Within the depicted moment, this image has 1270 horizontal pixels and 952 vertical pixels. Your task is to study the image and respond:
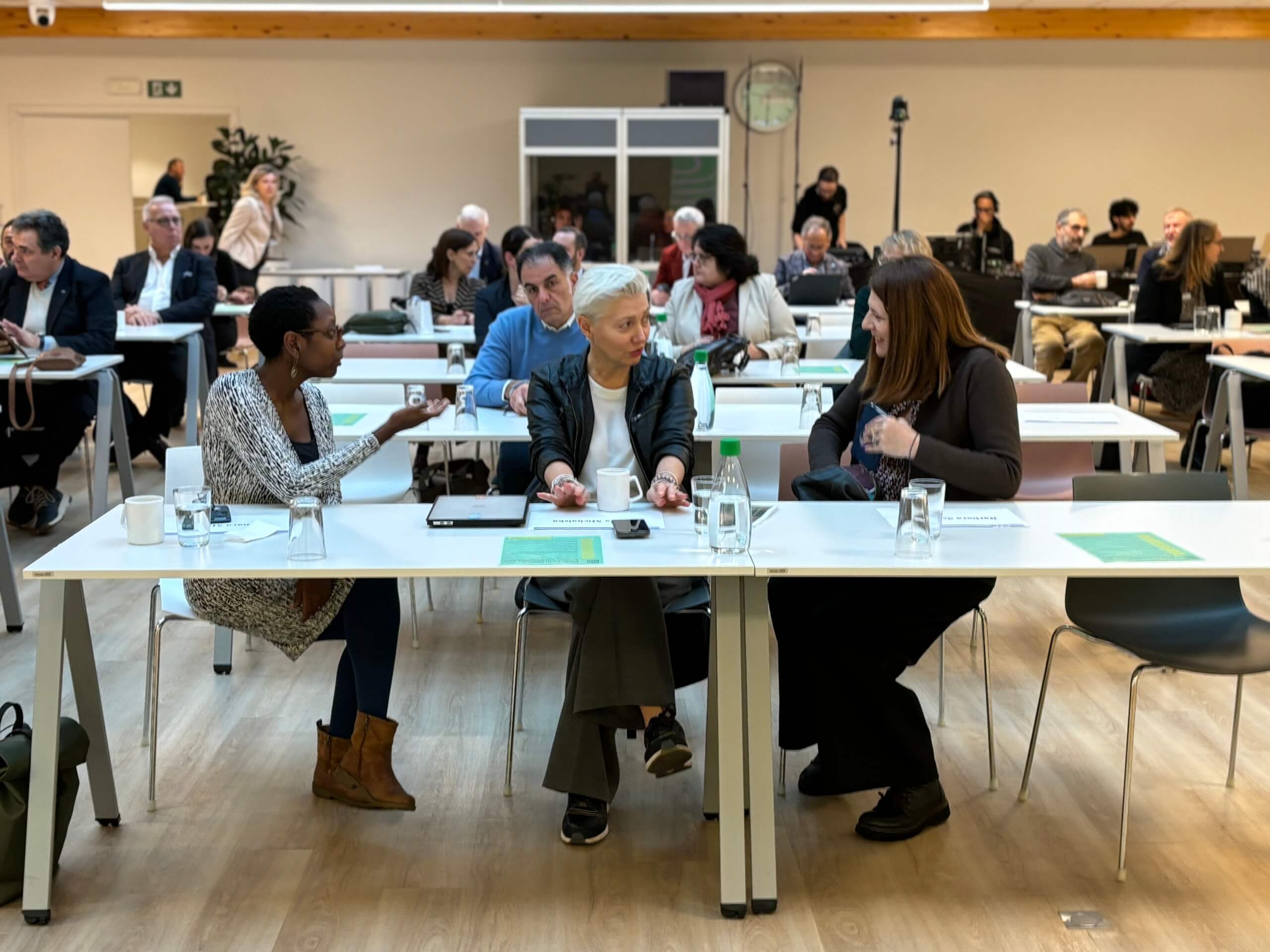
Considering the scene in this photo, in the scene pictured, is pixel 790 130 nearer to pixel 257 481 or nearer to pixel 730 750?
pixel 257 481

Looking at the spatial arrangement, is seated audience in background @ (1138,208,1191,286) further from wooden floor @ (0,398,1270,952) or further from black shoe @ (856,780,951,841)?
black shoe @ (856,780,951,841)

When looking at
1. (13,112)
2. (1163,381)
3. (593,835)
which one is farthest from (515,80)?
(593,835)

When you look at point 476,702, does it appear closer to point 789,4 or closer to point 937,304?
point 937,304

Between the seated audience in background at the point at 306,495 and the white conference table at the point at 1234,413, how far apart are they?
142 inches

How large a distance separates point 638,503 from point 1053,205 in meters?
10.8

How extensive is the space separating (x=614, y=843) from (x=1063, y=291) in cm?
690

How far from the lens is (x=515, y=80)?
12.4 meters

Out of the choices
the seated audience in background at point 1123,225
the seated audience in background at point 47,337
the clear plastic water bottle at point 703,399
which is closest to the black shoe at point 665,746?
the clear plastic water bottle at point 703,399

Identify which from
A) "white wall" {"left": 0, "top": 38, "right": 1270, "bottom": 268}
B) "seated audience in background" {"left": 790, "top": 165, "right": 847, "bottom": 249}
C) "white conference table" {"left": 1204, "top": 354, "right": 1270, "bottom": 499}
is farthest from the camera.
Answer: "white wall" {"left": 0, "top": 38, "right": 1270, "bottom": 268}

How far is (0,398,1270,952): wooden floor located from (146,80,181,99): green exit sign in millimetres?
9719

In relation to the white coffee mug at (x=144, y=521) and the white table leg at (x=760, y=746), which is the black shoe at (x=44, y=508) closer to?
the white coffee mug at (x=144, y=521)

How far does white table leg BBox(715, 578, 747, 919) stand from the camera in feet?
8.43

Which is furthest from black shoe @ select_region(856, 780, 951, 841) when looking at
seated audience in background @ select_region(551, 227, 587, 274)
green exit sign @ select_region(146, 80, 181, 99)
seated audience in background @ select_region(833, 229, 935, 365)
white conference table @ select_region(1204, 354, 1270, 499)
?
green exit sign @ select_region(146, 80, 181, 99)

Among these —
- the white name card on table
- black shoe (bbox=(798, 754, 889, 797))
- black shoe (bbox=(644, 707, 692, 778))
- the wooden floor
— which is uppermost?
the white name card on table
